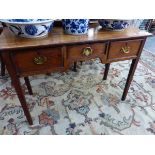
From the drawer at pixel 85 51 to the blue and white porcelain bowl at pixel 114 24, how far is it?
0.14 m

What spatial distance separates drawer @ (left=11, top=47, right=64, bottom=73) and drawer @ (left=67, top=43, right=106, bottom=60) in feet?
0.20

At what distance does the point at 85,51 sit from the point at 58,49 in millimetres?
166

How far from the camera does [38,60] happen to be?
2.83ft

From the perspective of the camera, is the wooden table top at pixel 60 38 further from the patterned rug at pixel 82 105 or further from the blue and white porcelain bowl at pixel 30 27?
the patterned rug at pixel 82 105

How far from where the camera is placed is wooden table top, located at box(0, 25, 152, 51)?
0.79 m

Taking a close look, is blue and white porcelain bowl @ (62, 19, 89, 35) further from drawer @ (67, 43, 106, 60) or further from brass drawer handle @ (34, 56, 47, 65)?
brass drawer handle @ (34, 56, 47, 65)

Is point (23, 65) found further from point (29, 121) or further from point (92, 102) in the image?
point (92, 102)

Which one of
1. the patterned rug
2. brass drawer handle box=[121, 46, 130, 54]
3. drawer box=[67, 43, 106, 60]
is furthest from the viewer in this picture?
the patterned rug

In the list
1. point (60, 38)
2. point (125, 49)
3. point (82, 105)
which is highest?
point (60, 38)

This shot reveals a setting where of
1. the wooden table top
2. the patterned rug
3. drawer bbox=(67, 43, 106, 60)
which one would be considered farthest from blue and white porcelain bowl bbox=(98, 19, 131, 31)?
the patterned rug

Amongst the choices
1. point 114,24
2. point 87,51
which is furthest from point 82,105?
point 114,24

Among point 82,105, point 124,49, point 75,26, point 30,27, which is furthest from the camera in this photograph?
point 82,105

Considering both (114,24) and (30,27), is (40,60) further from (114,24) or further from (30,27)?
(114,24)
